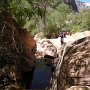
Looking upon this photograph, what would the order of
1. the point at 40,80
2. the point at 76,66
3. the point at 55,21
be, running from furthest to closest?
the point at 55,21, the point at 40,80, the point at 76,66

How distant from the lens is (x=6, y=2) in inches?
527

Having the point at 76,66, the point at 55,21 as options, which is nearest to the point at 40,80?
the point at 76,66

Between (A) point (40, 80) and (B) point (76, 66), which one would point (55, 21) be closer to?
(A) point (40, 80)

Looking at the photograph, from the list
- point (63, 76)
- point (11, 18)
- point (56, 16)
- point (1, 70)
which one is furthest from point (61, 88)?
point (56, 16)

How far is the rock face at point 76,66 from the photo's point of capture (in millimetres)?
10167

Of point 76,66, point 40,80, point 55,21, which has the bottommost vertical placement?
point 40,80

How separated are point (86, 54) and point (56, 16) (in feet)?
138

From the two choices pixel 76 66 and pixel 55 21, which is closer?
pixel 76 66

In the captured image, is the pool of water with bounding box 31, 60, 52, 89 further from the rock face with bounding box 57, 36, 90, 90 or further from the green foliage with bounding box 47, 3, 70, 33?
the green foliage with bounding box 47, 3, 70, 33

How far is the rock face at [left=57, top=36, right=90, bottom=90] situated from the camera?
10167 millimetres

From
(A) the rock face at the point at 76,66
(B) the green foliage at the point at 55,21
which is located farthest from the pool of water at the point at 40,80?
(B) the green foliage at the point at 55,21

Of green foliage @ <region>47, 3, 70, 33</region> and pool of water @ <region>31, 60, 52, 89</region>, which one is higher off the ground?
green foliage @ <region>47, 3, 70, 33</region>

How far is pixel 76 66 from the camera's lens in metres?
10.5

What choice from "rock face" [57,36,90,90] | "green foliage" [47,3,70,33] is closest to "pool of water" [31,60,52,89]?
"rock face" [57,36,90,90]
